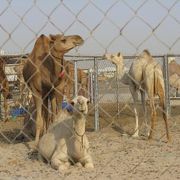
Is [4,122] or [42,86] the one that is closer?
[42,86]

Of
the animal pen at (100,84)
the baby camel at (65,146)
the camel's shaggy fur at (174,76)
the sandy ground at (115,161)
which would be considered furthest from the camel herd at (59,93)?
the camel's shaggy fur at (174,76)

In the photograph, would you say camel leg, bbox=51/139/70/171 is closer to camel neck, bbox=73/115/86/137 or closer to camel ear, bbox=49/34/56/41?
camel neck, bbox=73/115/86/137

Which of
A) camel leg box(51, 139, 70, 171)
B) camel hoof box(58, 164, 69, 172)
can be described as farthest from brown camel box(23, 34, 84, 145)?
camel hoof box(58, 164, 69, 172)

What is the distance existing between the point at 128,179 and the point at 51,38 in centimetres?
196

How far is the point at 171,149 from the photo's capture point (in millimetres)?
6504

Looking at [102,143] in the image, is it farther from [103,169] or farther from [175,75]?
[175,75]

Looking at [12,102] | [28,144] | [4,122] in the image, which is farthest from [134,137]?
[12,102]

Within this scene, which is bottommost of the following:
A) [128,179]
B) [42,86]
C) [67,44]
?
[128,179]

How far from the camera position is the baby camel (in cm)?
480

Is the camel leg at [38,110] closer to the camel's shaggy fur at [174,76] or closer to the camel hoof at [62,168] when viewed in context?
the camel hoof at [62,168]

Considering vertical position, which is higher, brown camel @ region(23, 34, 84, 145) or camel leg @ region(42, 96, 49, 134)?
→ brown camel @ region(23, 34, 84, 145)

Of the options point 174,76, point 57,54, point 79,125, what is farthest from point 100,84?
point 79,125

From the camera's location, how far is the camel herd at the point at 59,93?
474 cm

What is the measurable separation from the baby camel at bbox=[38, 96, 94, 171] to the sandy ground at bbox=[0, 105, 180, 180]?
9cm
